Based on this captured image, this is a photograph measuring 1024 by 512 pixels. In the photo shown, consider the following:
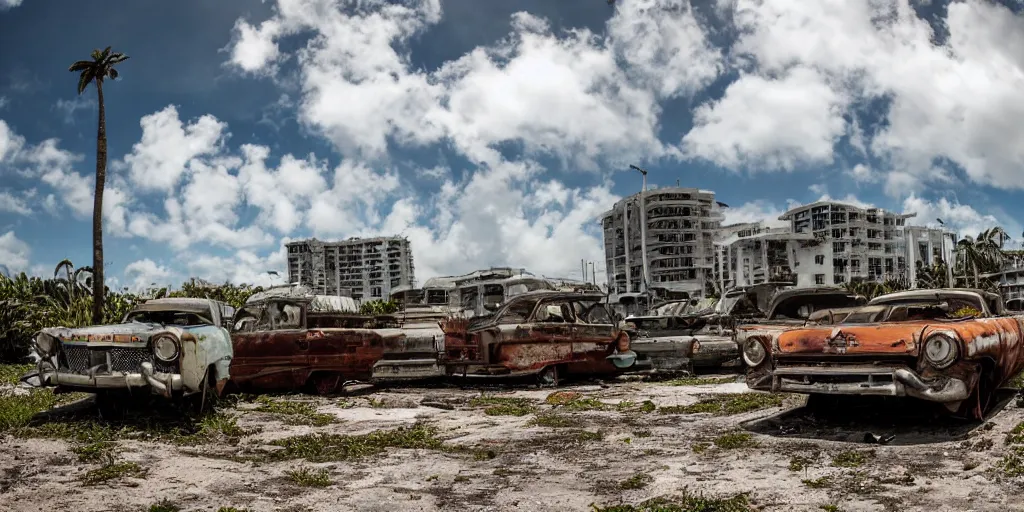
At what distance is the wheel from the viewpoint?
1256 centimetres

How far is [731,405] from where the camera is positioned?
9.29m

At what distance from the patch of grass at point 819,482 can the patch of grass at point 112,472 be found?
16.2 ft

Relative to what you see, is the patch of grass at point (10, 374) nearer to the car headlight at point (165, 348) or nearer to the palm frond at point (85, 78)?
the car headlight at point (165, 348)

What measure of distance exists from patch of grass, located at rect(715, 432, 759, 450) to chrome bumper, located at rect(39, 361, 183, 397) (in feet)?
17.6

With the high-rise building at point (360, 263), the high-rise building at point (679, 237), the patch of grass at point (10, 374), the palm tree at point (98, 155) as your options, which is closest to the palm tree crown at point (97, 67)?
the palm tree at point (98, 155)

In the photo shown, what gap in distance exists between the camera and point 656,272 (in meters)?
89.1

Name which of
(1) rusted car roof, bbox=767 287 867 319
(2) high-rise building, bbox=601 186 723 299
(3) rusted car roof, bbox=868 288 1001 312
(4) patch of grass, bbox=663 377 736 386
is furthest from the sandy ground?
(2) high-rise building, bbox=601 186 723 299

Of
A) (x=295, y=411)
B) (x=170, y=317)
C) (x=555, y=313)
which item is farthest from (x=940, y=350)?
(x=170, y=317)

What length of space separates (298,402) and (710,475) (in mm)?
6301

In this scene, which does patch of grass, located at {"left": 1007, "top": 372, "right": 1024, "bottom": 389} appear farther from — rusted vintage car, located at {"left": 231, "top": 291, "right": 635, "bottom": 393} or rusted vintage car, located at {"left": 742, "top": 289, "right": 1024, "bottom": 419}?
rusted vintage car, located at {"left": 231, "top": 291, "right": 635, "bottom": 393}

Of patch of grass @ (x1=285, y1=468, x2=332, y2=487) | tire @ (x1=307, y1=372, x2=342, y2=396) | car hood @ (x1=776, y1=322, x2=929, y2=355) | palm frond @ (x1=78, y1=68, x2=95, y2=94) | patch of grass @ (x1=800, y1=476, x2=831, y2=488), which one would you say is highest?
palm frond @ (x1=78, y1=68, x2=95, y2=94)

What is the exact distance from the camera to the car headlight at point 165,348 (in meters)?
8.01

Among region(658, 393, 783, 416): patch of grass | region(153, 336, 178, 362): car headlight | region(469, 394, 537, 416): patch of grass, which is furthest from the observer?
region(469, 394, 537, 416): patch of grass

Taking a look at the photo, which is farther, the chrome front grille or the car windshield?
the car windshield
